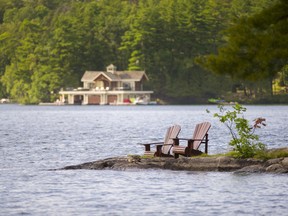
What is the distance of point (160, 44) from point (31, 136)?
9614cm

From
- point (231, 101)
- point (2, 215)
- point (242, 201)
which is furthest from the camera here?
point (231, 101)

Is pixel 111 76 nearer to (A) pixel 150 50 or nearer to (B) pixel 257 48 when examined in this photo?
(A) pixel 150 50

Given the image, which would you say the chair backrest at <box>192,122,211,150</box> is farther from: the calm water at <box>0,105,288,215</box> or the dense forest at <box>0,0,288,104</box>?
the dense forest at <box>0,0,288,104</box>

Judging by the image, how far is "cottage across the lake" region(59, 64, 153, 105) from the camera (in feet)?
553

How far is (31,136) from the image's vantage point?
6969 cm

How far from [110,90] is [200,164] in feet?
466

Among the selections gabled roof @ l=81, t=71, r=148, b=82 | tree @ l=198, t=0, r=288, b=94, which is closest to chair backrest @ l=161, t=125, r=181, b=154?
tree @ l=198, t=0, r=288, b=94

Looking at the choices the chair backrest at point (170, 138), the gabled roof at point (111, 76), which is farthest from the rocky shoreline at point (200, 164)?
the gabled roof at point (111, 76)

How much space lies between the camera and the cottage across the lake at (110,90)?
553ft

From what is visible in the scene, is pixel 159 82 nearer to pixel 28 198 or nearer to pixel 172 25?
pixel 172 25

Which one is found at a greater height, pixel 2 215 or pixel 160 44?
pixel 160 44

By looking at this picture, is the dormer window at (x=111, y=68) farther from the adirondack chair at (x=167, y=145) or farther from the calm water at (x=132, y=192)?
the adirondack chair at (x=167, y=145)

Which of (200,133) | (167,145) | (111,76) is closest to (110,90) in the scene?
(111,76)

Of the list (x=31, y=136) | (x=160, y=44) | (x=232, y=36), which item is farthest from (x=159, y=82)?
(x=232, y=36)
